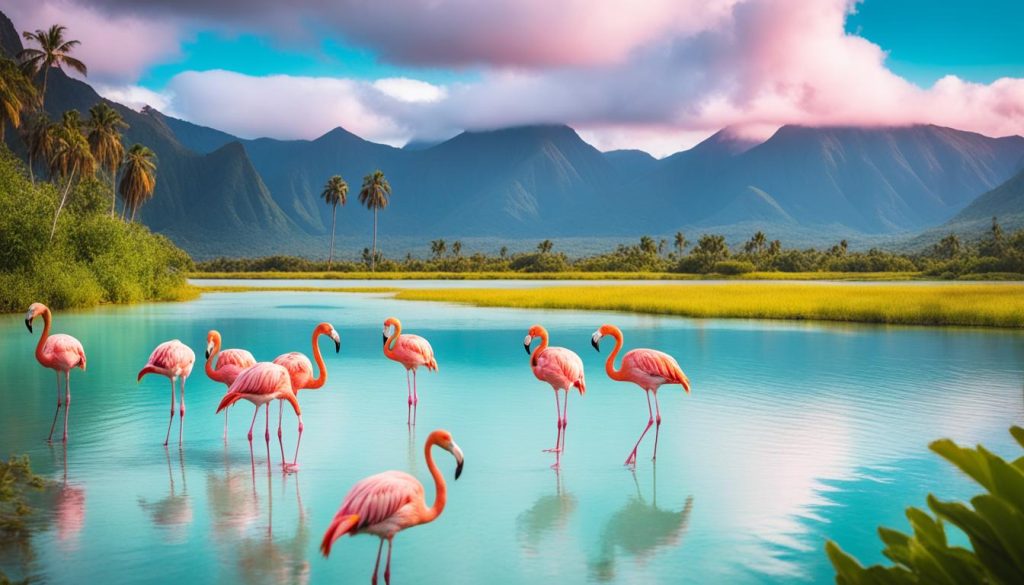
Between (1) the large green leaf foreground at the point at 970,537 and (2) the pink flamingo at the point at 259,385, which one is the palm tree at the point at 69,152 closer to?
(2) the pink flamingo at the point at 259,385

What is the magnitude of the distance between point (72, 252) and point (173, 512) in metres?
44.4

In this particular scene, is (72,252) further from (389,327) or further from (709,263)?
(709,263)

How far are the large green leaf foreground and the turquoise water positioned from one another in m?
5.87

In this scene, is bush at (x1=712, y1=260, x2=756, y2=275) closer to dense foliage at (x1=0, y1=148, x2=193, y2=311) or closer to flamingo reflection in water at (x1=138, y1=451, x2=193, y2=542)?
dense foliage at (x1=0, y1=148, x2=193, y2=311)

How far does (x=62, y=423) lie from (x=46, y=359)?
2.20 meters

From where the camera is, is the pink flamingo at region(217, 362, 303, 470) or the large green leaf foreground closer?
the large green leaf foreground

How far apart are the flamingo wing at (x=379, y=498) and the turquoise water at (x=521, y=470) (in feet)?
5.14

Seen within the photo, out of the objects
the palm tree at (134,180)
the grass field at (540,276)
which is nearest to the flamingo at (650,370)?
the palm tree at (134,180)

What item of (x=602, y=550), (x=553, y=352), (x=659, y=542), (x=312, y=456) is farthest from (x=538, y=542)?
(x=312, y=456)

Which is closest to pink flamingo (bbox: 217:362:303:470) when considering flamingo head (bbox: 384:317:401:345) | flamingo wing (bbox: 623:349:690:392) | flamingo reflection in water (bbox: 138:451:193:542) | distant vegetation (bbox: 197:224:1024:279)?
flamingo reflection in water (bbox: 138:451:193:542)

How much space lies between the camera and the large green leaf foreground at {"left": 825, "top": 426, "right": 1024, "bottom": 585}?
197 centimetres

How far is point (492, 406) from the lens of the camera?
17.2m

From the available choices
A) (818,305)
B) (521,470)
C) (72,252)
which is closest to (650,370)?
(521,470)

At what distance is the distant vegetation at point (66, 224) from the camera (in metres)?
42.7
